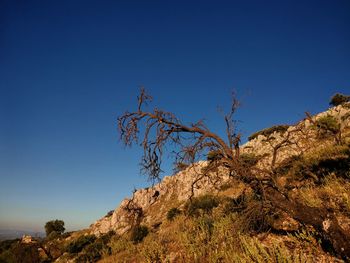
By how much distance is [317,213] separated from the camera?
20.1ft

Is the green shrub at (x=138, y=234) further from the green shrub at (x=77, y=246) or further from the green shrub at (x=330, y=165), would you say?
the green shrub at (x=330, y=165)

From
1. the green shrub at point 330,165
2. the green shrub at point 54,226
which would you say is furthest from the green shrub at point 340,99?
the green shrub at point 54,226

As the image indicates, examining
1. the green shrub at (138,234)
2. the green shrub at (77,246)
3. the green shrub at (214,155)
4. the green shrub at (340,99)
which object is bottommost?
the green shrub at (77,246)

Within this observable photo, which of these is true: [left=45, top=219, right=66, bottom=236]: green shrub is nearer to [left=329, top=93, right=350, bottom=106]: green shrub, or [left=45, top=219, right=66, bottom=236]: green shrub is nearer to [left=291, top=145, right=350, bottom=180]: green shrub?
[left=291, top=145, right=350, bottom=180]: green shrub

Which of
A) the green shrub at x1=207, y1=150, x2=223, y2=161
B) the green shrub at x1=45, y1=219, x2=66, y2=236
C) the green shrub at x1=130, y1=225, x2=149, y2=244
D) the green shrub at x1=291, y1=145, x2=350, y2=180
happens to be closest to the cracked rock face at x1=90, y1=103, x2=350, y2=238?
the green shrub at x1=291, y1=145, x2=350, y2=180

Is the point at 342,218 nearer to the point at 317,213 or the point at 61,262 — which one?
the point at 317,213

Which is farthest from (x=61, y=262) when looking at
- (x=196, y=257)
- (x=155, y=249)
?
(x=196, y=257)

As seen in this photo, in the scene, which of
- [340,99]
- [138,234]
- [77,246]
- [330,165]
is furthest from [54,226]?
[340,99]

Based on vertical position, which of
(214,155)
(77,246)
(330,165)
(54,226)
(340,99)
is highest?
(340,99)

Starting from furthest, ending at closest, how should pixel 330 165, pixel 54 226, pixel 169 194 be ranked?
pixel 54 226
pixel 169 194
pixel 330 165

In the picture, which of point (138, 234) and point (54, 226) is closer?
point (138, 234)

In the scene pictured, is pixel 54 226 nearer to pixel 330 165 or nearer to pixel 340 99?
pixel 330 165

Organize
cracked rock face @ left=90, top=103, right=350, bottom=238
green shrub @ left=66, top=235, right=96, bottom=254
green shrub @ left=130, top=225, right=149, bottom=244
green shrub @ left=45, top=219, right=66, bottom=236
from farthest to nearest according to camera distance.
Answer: green shrub @ left=45, top=219, right=66, bottom=236, cracked rock face @ left=90, top=103, right=350, bottom=238, green shrub @ left=66, top=235, right=96, bottom=254, green shrub @ left=130, top=225, right=149, bottom=244

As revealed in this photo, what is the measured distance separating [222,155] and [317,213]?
9.54ft
